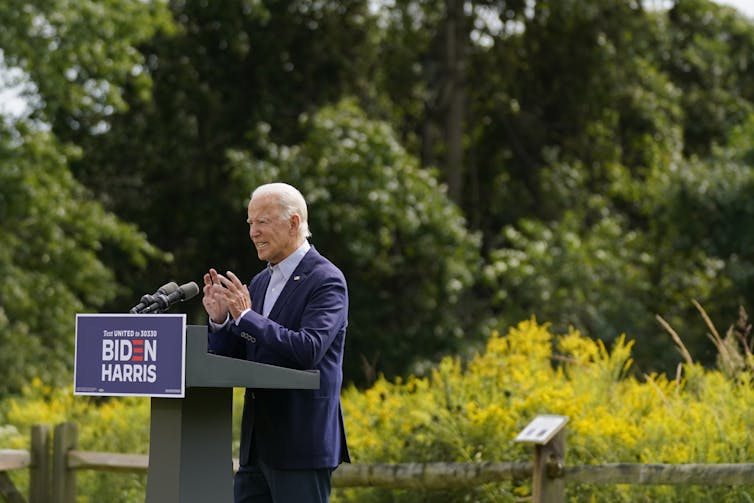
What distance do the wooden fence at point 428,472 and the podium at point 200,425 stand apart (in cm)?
292

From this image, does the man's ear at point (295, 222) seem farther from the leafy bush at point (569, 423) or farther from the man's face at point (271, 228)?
the leafy bush at point (569, 423)

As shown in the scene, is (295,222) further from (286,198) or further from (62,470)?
(62,470)

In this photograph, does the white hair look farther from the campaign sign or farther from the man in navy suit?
the campaign sign

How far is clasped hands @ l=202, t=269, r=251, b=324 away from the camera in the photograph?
434 centimetres

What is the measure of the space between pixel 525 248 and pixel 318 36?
18.4ft

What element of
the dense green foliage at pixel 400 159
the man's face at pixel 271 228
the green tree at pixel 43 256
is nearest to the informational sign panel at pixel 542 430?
the man's face at pixel 271 228

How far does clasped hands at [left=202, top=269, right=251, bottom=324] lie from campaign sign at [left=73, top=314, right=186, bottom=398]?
24 cm

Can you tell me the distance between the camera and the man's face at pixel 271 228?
14.8 feet

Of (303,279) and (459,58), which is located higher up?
(459,58)

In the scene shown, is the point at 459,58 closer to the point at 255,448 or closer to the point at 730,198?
the point at 730,198

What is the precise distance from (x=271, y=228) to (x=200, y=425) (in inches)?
26.2

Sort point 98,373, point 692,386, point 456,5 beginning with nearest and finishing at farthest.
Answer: point 98,373 < point 692,386 < point 456,5

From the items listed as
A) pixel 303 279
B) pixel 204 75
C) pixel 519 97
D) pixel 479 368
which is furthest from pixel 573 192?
pixel 303 279

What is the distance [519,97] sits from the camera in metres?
23.4
